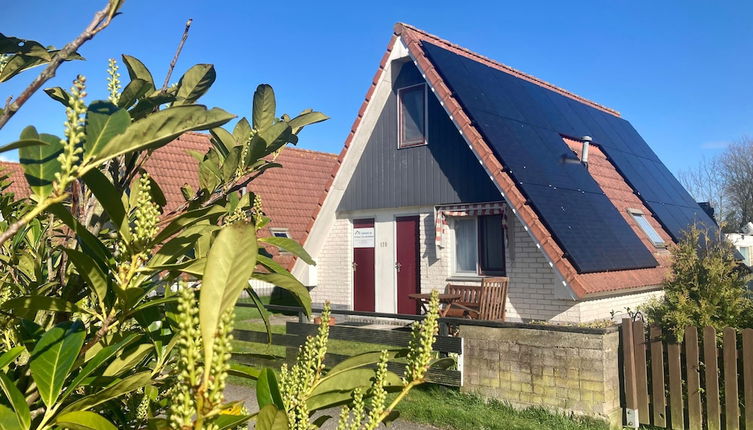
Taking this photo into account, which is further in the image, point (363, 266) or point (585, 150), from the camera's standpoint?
point (363, 266)

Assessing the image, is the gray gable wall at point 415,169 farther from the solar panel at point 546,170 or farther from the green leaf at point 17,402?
the green leaf at point 17,402

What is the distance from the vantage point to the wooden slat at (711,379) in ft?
20.1

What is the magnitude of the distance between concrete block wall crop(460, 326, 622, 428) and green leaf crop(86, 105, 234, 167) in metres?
6.08

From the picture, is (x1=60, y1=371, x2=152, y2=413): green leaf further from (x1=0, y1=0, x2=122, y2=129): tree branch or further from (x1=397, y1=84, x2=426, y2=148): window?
(x1=397, y1=84, x2=426, y2=148): window

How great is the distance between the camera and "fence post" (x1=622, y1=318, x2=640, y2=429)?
6512 mm

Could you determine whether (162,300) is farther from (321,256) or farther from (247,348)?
(321,256)

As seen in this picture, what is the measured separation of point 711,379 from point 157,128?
6735 mm

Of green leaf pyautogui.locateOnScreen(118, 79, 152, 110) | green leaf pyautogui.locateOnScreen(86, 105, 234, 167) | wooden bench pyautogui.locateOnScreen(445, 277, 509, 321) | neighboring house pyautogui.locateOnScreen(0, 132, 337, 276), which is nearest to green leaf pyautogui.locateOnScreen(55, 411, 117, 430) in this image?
green leaf pyautogui.locateOnScreen(86, 105, 234, 167)

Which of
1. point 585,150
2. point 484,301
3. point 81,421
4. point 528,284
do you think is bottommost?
point 484,301

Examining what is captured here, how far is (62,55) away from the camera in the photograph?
1.26 metres

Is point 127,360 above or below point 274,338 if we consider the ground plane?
above

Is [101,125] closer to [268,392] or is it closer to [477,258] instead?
[268,392]

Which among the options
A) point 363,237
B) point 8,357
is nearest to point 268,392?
point 8,357

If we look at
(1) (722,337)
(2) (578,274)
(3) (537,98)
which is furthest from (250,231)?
(3) (537,98)
